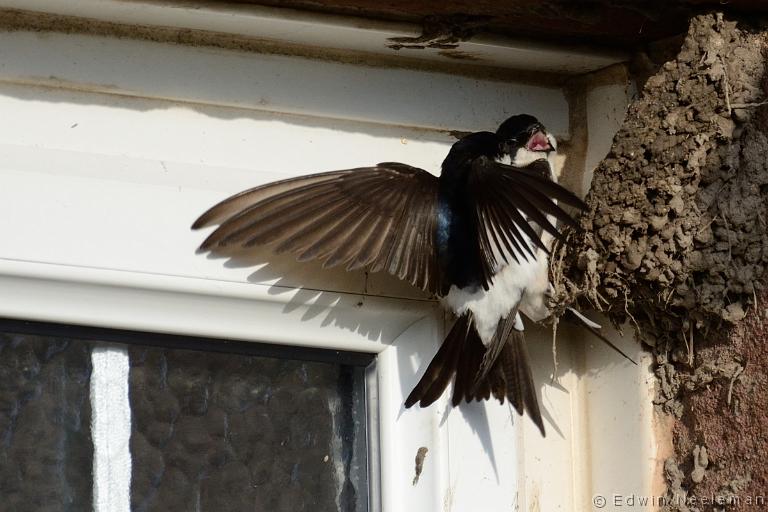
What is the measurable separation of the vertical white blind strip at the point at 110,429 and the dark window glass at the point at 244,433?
19 mm

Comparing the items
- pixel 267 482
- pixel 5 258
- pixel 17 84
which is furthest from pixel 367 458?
pixel 17 84

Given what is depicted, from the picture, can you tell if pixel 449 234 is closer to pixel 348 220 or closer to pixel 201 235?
pixel 348 220

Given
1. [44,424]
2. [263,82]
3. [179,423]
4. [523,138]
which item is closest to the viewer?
[44,424]

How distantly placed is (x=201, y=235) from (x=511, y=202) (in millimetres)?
555

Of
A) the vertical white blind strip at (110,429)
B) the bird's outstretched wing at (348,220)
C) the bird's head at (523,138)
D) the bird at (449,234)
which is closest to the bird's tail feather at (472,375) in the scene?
the bird at (449,234)

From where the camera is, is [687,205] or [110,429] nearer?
[110,429]

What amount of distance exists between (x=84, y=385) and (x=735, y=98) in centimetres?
136

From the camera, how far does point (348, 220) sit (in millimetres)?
2291

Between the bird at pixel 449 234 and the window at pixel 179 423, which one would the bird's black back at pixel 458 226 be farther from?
the window at pixel 179 423

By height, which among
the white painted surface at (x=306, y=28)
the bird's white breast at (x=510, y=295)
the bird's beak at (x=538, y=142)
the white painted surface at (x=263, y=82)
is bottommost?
the bird's white breast at (x=510, y=295)

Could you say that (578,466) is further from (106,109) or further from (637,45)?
(106,109)

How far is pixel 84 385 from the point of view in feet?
7.04

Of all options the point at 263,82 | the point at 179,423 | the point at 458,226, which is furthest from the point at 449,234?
the point at 179,423

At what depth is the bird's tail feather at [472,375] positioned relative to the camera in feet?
7.52
